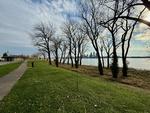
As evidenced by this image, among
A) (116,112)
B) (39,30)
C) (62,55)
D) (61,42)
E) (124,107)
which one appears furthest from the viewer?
(62,55)

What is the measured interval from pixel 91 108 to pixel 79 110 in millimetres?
516

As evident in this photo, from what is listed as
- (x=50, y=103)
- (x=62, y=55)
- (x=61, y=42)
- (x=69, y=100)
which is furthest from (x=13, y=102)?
(x=62, y=55)

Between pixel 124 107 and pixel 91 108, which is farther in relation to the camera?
pixel 124 107

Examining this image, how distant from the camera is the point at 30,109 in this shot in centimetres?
857

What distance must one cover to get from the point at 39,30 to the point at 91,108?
2316 inches

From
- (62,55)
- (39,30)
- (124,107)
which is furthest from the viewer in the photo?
(62,55)

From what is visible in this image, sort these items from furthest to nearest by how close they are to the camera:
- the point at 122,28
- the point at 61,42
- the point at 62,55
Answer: the point at 62,55
the point at 61,42
the point at 122,28

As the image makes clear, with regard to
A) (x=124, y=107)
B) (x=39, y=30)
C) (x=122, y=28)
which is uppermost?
(x=39, y=30)

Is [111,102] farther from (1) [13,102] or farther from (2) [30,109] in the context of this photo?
(1) [13,102]

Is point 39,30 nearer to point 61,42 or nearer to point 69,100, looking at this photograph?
point 61,42

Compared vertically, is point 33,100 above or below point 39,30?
below

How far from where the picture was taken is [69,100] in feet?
33.3

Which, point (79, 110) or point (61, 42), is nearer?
point (79, 110)

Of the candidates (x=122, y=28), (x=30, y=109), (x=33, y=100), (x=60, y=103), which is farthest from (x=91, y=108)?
(x=122, y=28)
